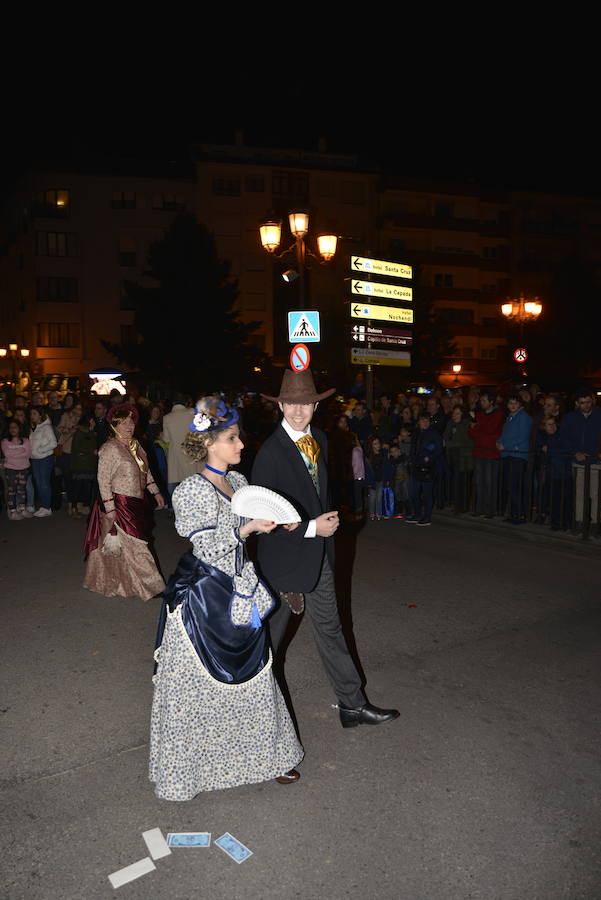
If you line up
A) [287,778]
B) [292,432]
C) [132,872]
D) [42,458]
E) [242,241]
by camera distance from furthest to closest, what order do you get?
[242,241] < [42,458] < [292,432] < [287,778] < [132,872]

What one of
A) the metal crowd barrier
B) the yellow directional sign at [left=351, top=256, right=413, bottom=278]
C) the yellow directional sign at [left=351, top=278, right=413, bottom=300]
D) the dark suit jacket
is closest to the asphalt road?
the dark suit jacket

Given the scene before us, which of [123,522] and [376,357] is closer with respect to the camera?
[123,522]

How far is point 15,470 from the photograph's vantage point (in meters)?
12.1

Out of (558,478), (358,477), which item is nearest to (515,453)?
(558,478)

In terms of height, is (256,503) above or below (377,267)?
below

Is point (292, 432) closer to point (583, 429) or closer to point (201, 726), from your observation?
point (201, 726)

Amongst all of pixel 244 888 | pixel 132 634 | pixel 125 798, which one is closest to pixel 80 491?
pixel 132 634

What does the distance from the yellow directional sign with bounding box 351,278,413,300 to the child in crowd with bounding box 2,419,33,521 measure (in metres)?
6.88

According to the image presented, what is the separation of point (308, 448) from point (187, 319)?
120 feet

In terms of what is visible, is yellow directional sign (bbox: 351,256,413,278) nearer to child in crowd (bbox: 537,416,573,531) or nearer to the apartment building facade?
child in crowd (bbox: 537,416,573,531)

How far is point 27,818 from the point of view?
10.9 feet

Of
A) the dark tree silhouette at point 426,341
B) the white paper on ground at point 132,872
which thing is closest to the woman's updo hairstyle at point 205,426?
the white paper on ground at point 132,872

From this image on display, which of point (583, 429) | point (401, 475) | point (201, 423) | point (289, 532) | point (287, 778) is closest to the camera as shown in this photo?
point (201, 423)

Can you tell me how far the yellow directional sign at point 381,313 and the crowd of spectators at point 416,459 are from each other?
1.75 metres
